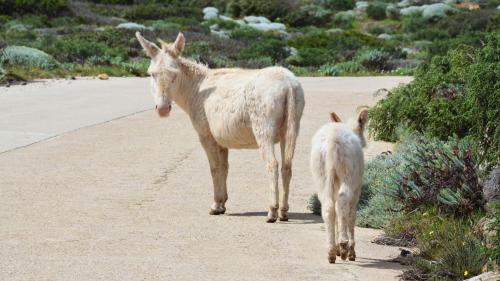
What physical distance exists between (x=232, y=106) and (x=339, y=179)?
2.96m

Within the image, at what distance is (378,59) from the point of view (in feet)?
118

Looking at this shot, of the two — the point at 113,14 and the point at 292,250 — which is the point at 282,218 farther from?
the point at 113,14

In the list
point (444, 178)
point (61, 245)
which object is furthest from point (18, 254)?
point (444, 178)

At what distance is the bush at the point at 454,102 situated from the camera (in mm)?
12750

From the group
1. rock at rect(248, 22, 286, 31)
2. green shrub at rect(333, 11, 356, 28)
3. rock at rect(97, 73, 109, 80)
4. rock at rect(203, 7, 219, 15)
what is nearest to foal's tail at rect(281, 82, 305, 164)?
rock at rect(97, 73, 109, 80)

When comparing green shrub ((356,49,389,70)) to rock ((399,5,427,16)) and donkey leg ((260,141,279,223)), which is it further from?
rock ((399,5,427,16))

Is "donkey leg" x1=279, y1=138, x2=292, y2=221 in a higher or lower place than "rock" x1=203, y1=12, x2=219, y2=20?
higher

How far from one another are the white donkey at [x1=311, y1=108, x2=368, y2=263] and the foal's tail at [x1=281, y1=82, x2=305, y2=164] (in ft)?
6.53

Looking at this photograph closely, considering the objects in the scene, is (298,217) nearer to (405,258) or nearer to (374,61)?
(405,258)

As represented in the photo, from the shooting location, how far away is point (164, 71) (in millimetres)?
13555

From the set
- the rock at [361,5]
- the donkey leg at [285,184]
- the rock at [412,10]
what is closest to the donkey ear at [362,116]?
the donkey leg at [285,184]

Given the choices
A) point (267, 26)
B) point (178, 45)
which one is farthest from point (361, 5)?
point (178, 45)

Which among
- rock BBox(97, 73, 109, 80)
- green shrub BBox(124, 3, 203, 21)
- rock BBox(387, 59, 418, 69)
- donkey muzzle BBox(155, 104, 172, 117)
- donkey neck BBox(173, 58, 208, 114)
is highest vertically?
donkey neck BBox(173, 58, 208, 114)

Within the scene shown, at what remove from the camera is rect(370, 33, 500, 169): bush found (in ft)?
41.8
